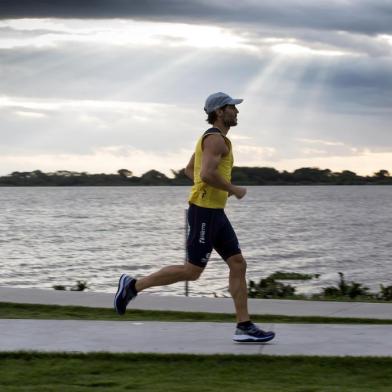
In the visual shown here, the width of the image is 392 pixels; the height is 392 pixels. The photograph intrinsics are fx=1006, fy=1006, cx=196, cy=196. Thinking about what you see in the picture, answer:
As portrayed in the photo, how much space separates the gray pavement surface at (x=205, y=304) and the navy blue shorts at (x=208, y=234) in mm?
2537

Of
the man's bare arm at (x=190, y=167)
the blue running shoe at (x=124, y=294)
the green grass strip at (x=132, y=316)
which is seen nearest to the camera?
the man's bare arm at (x=190, y=167)

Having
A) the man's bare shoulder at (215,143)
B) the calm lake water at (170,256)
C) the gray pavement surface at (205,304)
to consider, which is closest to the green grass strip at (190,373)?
the man's bare shoulder at (215,143)

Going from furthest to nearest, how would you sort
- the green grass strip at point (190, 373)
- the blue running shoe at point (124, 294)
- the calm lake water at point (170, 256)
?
1. the calm lake water at point (170, 256)
2. the blue running shoe at point (124, 294)
3. the green grass strip at point (190, 373)

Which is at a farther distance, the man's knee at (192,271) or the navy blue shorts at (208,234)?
the man's knee at (192,271)

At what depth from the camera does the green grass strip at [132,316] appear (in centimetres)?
1032

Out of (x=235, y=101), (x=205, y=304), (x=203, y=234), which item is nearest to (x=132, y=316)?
(x=205, y=304)

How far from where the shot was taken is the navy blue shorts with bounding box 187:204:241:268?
8367mm

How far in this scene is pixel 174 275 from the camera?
863 centimetres

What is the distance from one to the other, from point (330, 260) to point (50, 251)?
1406 centimetres

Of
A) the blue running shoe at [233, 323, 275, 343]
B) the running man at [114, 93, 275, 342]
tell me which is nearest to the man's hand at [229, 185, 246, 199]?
the running man at [114, 93, 275, 342]

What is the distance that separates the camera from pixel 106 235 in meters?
68.2

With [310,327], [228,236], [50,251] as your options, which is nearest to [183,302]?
[310,327]

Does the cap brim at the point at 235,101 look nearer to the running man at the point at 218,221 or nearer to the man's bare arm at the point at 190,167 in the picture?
the running man at the point at 218,221

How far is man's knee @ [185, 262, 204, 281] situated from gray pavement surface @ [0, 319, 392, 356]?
522 millimetres
